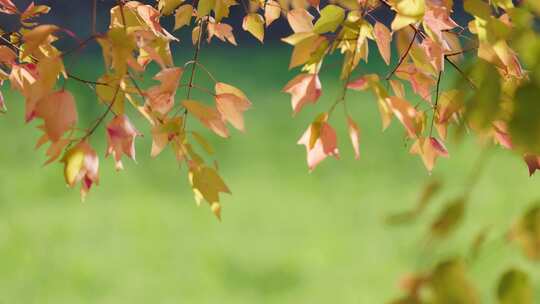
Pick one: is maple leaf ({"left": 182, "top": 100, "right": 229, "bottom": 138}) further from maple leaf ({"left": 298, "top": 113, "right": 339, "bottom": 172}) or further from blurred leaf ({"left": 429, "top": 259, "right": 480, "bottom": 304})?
blurred leaf ({"left": 429, "top": 259, "right": 480, "bottom": 304})

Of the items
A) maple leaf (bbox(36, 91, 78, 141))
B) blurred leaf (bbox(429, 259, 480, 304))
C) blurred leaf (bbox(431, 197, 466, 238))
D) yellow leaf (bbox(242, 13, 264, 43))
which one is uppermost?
blurred leaf (bbox(431, 197, 466, 238))

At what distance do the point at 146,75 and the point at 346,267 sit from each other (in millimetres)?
1818

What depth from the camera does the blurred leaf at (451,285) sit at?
418mm

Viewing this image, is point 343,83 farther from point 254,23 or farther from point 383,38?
point 254,23

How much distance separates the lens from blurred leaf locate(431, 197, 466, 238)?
0.45m

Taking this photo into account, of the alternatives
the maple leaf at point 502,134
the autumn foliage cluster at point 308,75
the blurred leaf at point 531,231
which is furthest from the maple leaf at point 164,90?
the blurred leaf at point 531,231

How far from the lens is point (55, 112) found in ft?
2.52

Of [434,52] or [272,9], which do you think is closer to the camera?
[434,52]

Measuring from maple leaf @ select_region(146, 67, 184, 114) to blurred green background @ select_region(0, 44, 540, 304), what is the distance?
48.1 inches

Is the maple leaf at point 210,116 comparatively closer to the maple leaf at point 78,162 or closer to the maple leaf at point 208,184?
the maple leaf at point 208,184

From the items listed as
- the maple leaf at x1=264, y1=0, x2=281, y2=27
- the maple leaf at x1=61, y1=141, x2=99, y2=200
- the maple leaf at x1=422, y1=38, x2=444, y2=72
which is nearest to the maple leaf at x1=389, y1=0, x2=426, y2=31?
the maple leaf at x1=422, y1=38, x2=444, y2=72

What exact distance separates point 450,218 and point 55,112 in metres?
0.44

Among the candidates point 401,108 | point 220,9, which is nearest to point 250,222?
point 220,9

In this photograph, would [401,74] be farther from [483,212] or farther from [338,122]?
[338,122]
